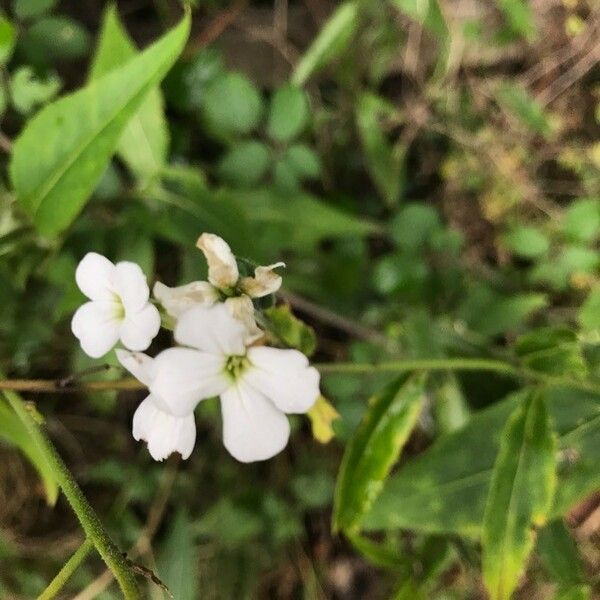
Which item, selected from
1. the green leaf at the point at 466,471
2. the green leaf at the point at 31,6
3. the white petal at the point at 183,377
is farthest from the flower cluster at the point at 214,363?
the green leaf at the point at 31,6

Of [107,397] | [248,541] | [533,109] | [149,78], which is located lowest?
[248,541]

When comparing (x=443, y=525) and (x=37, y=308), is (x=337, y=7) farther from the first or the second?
(x=443, y=525)

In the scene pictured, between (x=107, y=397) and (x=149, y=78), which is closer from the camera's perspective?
(x=149, y=78)

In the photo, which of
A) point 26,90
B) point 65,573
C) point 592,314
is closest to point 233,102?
point 26,90

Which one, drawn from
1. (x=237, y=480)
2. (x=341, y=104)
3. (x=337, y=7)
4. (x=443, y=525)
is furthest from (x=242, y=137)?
(x=443, y=525)

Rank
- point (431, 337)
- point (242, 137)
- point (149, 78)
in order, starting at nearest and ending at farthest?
point (149, 78)
point (431, 337)
point (242, 137)

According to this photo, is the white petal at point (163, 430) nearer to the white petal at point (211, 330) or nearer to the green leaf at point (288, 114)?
the white petal at point (211, 330)

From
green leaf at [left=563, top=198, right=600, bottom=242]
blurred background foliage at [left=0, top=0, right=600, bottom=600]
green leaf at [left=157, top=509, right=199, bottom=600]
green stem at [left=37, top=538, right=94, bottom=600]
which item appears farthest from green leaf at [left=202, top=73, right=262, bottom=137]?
green stem at [left=37, top=538, right=94, bottom=600]

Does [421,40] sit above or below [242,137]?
above
